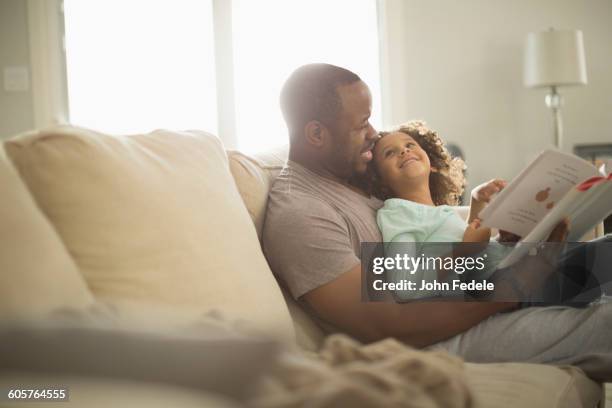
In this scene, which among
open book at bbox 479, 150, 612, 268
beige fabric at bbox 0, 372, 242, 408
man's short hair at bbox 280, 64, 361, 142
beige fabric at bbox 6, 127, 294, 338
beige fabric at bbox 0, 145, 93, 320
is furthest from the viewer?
man's short hair at bbox 280, 64, 361, 142

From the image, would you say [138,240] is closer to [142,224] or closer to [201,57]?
[142,224]

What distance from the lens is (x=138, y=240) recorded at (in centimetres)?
96

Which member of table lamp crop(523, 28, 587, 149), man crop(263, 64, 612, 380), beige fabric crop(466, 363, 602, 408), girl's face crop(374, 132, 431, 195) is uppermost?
table lamp crop(523, 28, 587, 149)

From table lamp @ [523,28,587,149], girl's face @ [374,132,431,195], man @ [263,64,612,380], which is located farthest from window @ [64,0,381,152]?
man @ [263,64,612,380]

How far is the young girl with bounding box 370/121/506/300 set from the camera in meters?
1.37

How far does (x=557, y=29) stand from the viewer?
4168mm

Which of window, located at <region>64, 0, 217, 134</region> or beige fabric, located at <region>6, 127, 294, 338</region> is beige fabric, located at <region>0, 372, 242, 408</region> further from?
window, located at <region>64, 0, 217, 134</region>

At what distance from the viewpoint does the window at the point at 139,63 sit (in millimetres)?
3803

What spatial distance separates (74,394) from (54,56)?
11.6ft

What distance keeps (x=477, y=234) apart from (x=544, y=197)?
6.5 inches

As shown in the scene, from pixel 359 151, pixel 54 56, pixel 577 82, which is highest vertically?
pixel 54 56

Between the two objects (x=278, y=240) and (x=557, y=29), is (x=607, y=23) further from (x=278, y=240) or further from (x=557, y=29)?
(x=278, y=240)

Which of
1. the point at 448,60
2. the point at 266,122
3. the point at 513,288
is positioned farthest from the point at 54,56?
the point at 513,288

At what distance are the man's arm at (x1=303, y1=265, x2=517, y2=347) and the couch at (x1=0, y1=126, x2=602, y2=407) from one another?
112 millimetres
